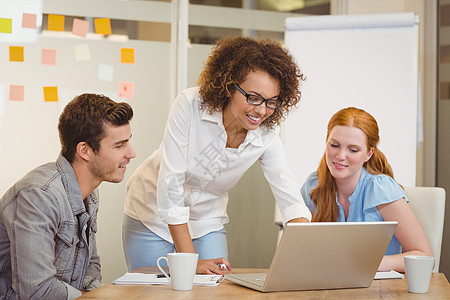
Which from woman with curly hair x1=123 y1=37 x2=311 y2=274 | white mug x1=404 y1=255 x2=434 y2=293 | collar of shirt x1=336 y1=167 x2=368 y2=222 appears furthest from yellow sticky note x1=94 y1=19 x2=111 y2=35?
white mug x1=404 y1=255 x2=434 y2=293

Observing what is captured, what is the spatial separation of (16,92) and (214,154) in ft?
5.29

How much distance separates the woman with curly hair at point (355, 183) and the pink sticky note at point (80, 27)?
65.7 inches

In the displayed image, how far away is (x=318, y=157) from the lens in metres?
3.08

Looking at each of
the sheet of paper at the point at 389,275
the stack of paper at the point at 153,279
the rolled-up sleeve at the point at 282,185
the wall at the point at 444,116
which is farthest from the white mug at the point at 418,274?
the wall at the point at 444,116

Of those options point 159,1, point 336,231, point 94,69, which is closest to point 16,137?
point 94,69

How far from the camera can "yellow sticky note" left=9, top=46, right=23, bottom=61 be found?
307 centimetres

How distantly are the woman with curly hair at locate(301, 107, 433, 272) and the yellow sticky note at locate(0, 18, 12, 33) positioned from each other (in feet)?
6.13

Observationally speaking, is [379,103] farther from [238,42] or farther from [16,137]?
[16,137]

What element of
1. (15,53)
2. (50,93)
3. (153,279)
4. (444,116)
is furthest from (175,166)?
(444,116)

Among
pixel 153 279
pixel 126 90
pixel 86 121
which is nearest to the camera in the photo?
pixel 153 279

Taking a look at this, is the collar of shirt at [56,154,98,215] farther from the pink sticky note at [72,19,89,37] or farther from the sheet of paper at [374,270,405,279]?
the pink sticky note at [72,19,89,37]

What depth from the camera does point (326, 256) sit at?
1286mm

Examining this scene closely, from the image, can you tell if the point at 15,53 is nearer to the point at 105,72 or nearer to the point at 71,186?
the point at 105,72

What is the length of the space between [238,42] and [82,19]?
163cm
